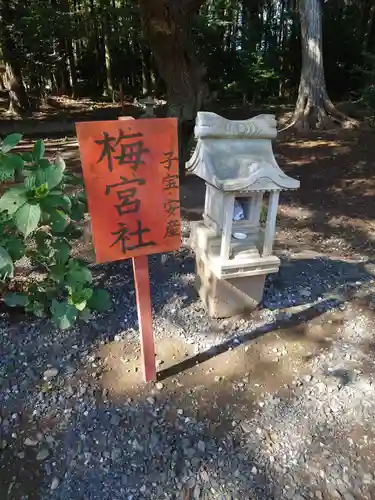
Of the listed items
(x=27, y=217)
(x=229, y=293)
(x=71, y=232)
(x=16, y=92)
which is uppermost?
(x=27, y=217)

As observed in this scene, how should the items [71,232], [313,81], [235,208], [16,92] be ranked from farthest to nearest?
[16,92] < [313,81] < [235,208] < [71,232]

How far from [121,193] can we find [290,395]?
1583mm

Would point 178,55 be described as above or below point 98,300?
above

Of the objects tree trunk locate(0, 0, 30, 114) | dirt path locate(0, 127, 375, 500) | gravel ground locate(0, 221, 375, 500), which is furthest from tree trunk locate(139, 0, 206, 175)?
tree trunk locate(0, 0, 30, 114)

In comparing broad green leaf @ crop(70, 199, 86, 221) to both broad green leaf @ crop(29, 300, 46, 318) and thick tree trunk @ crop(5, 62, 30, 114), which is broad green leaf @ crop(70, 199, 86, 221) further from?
thick tree trunk @ crop(5, 62, 30, 114)

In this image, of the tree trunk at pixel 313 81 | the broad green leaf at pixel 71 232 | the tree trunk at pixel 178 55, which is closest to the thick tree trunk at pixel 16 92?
the tree trunk at pixel 178 55

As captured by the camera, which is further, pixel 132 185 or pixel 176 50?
pixel 176 50

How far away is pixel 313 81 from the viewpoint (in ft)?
27.1

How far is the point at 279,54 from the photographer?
11.5m

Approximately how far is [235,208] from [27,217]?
4.65 ft

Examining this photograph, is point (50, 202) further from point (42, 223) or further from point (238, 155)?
point (238, 155)

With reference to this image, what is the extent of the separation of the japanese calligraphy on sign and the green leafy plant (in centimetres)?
27

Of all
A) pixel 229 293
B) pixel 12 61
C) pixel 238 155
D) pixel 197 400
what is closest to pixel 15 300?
pixel 197 400

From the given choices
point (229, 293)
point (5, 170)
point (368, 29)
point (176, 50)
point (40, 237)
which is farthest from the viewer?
point (368, 29)
